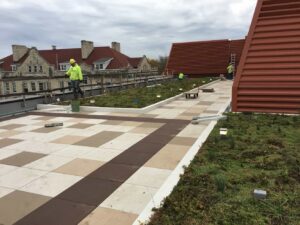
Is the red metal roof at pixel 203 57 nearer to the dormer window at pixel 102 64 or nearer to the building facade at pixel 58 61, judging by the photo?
the building facade at pixel 58 61

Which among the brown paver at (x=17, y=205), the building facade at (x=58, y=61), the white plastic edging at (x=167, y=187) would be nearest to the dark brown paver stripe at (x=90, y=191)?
the brown paver at (x=17, y=205)

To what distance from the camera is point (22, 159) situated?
21.8ft

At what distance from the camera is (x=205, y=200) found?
14.0 feet

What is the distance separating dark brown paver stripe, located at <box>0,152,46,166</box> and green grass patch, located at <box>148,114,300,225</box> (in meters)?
3.41

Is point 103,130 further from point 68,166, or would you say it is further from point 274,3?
point 274,3

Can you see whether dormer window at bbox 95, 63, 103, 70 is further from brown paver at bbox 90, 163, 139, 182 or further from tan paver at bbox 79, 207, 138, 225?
tan paver at bbox 79, 207, 138, 225

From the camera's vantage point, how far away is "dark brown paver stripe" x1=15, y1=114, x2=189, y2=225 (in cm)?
414

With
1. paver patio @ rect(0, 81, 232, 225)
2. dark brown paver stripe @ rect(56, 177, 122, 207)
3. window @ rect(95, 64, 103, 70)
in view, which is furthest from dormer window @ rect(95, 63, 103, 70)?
dark brown paver stripe @ rect(56, 177, 122, 207)

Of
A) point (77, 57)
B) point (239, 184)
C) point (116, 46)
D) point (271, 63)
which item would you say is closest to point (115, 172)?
point (239, 184)

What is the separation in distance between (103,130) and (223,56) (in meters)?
27.8

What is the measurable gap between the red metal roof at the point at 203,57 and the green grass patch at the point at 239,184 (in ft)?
91.0

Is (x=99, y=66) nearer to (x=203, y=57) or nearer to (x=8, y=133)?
(x=203, y=57)

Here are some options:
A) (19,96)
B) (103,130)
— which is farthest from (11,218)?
(19,96)

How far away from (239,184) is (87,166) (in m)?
2.97
